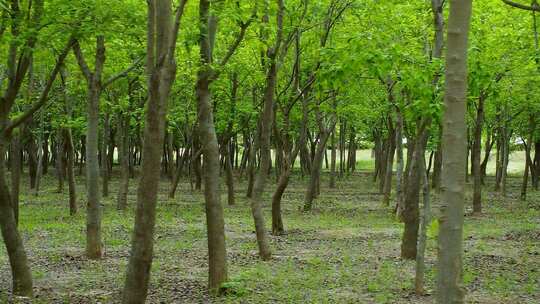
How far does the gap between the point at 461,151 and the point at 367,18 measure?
61.6 feet

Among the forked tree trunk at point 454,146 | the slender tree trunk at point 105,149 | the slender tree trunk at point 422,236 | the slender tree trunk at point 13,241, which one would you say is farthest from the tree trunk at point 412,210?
the slender tree trunk at point 105,149

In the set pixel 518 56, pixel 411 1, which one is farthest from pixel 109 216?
pixel 518 56

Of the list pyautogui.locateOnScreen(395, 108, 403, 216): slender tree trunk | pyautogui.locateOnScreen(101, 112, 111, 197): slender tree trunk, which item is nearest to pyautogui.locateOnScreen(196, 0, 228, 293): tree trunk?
pyautogui.locateOnScreen(395, 108, 403, 216): slender tree trunk

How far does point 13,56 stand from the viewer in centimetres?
1093

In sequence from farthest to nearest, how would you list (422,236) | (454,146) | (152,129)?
1. (422,236)
2. (152,129)
3. (454,146)

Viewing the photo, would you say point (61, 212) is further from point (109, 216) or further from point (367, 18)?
point (367, 18)

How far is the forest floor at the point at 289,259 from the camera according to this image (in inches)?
461

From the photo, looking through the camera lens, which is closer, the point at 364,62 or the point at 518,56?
the point at 364,62

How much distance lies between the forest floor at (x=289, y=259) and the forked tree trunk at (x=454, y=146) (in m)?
0.68

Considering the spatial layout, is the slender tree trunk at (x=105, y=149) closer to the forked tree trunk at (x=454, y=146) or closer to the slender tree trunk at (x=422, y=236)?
the slender tree trunk at (x=422, y=236)

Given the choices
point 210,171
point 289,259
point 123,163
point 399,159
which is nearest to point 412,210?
point 289,259

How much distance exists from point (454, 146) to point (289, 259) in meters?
11.7

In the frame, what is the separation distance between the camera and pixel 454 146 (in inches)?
171

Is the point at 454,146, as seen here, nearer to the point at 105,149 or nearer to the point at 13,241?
the point at 13,241
